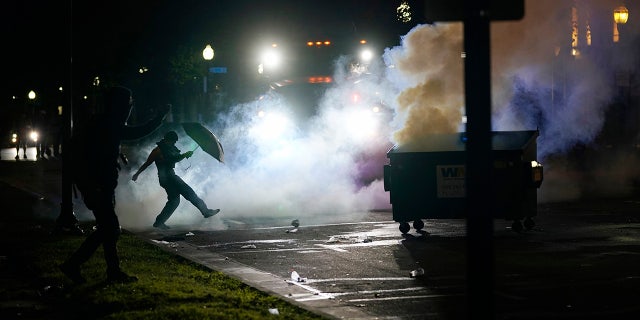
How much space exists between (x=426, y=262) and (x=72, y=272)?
14.1 ft

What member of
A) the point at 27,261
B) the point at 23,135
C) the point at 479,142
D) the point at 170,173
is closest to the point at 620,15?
the point at 170,173

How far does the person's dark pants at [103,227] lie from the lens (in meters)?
9.52

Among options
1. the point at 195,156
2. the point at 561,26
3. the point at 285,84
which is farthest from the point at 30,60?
the point at 561,26

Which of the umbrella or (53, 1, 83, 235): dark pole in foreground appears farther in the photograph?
the umbrella

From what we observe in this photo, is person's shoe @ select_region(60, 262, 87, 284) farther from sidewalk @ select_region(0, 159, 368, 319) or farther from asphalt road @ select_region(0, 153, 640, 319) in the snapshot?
asphalt road @ select_region(0, 153, 640, 319)

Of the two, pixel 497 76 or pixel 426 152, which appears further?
pixel 497 76

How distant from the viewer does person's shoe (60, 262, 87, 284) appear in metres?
9.62

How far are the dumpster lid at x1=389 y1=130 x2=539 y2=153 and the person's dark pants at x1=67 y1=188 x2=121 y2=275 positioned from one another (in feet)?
19.9

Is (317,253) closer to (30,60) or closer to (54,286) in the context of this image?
(54,286)

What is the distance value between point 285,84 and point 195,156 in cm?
1142

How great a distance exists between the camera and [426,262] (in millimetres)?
11625

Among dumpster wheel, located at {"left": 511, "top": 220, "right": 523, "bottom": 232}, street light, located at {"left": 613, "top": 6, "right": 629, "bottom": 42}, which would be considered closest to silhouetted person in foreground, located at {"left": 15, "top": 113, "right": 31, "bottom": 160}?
street light, located at {"left": 613, "top": 6, "right": 629, "bottom": 42}

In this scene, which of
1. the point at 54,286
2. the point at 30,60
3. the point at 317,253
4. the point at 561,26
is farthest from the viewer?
the point at 30,60

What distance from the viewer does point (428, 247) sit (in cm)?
1312
